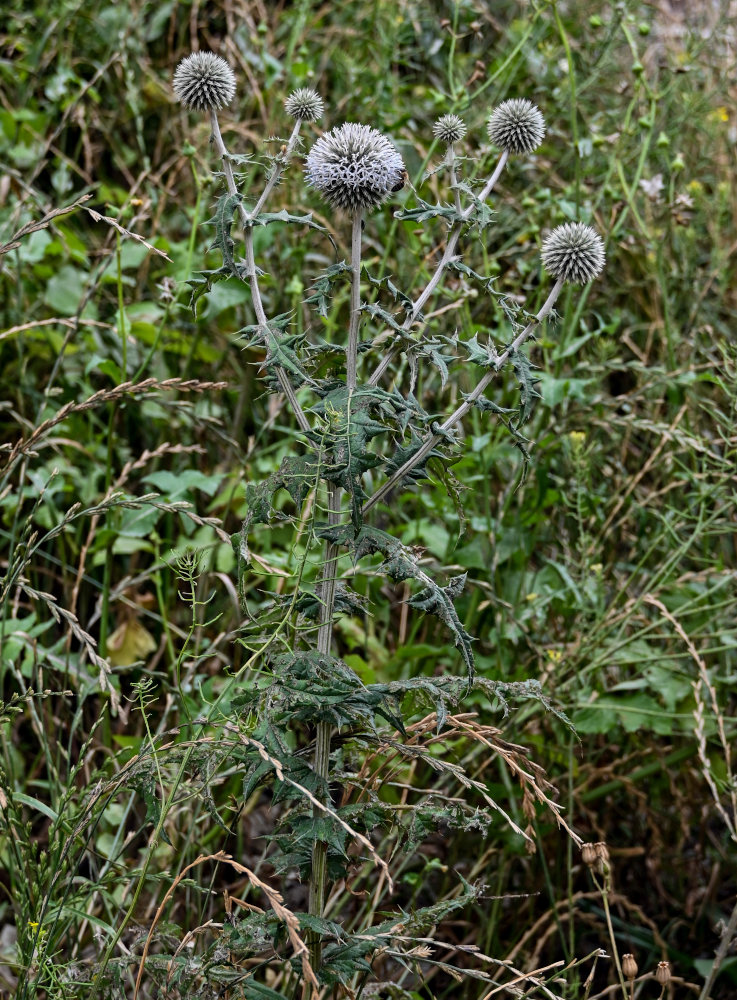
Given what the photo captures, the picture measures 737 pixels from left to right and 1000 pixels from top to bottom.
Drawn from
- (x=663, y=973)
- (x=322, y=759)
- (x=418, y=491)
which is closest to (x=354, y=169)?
(x=322, y=759)

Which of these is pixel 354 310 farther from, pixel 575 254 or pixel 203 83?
pixel 203 83

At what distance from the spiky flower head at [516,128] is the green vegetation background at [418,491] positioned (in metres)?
0.30

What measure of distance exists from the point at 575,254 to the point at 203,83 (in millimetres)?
703

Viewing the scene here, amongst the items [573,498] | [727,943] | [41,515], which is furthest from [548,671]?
[41,515]

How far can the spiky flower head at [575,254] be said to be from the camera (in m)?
1.72

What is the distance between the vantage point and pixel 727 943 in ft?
5.90

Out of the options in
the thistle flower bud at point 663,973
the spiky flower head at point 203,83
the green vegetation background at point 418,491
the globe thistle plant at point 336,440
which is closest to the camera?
the globe thistle plant at point 336,440

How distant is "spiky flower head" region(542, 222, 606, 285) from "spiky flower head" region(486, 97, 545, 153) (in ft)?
0.55

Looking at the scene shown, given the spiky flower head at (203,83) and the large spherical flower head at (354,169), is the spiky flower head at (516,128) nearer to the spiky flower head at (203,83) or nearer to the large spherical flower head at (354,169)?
the large spherical flower head at (354,169)

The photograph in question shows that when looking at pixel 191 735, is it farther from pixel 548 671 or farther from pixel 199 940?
pixel 548 671

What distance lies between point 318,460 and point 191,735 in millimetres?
619

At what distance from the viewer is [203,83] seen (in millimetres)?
1746

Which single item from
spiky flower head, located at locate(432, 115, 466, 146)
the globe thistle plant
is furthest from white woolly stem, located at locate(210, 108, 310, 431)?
spiky flower head, located at locate(432, 115, 466, 146)

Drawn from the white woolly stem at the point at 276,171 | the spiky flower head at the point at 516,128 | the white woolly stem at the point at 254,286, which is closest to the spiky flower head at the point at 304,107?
the white woolly stem at the point at 276,171
